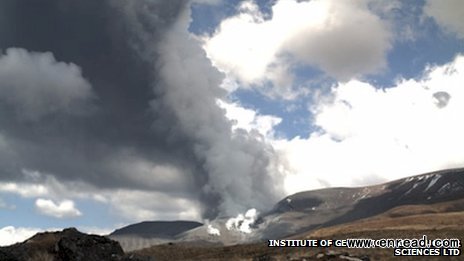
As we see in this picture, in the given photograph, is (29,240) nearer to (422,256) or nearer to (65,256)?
(65,256)

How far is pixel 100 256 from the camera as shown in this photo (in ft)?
74.9

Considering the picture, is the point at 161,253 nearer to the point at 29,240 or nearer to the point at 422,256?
the point at 29,240

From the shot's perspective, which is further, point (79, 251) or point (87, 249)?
point (87, 249)

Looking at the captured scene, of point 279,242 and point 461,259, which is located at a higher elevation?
point 279,242

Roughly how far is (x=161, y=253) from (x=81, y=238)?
34878 millimetres

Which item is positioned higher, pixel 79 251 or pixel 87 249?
pixel 87 249

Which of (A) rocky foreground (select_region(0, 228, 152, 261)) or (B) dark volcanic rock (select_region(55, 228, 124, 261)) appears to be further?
(B) dark volcanic rock (select_region(55, 228, 124, 261))

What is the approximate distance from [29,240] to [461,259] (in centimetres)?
3373

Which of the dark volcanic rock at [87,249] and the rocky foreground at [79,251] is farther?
the dark volcanic rock at [87,249]

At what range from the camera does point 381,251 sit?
45.1 m

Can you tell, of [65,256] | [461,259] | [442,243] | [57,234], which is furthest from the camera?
[442,243]

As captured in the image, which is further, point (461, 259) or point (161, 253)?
point (161, 253)

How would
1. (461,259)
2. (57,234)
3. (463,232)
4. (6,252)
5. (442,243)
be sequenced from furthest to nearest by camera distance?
(463,232) → (442,243) → (461,259) → (57,234) → (6,252)

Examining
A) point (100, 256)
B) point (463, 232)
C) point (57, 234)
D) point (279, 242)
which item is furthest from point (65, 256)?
point (463, 232)
